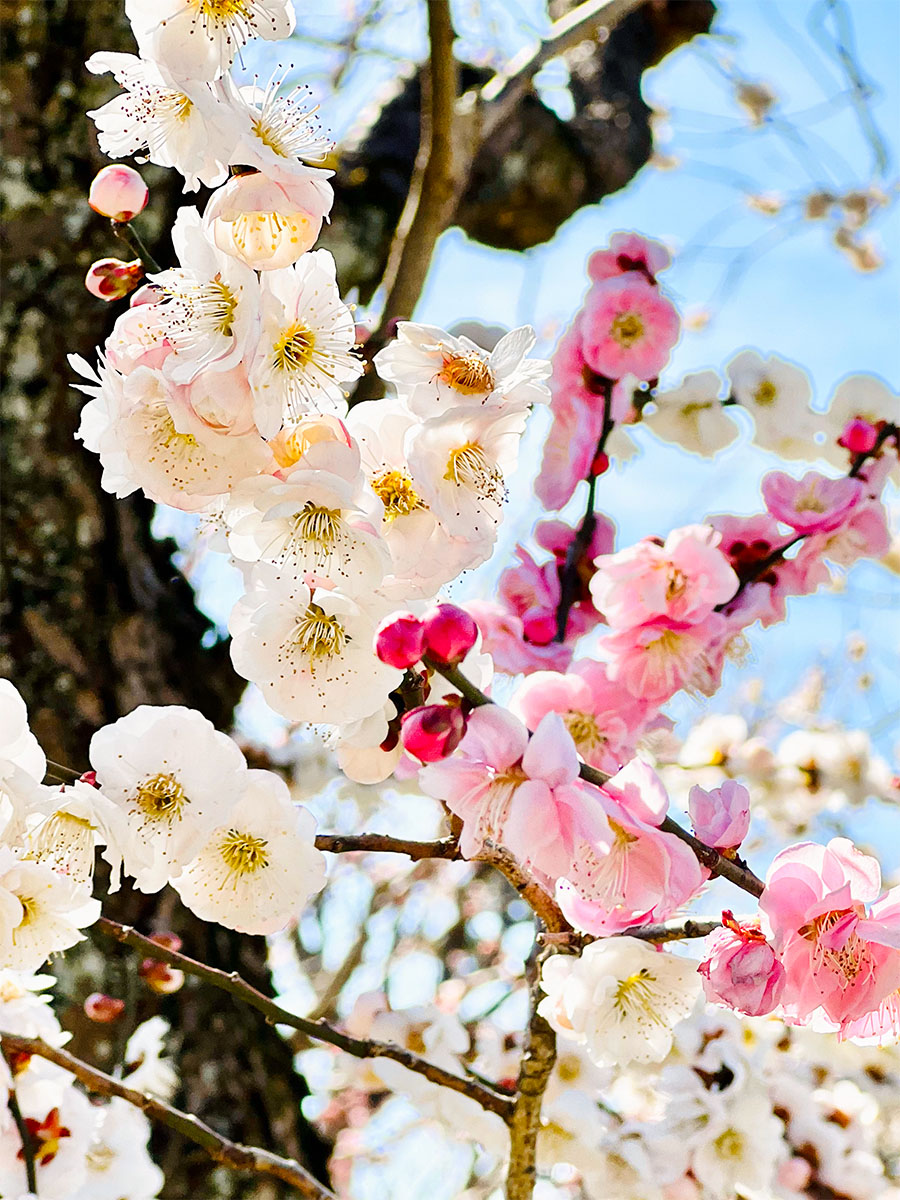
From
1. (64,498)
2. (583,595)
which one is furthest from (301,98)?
(64,498)

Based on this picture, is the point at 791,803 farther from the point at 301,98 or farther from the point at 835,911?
the point at 301,98

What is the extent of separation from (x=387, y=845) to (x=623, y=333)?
0.66 metres

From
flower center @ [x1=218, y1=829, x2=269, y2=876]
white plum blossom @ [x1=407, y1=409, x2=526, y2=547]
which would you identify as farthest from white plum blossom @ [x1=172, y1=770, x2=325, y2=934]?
white plum blossom @ [x1=407, y1=409, x2=526, y2=547]

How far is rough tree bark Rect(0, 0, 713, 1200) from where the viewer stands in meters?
1.45

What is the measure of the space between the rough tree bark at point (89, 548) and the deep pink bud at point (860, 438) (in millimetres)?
950

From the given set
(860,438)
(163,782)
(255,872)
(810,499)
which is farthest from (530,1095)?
(860,438)

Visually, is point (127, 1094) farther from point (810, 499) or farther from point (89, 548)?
point (89, 548)

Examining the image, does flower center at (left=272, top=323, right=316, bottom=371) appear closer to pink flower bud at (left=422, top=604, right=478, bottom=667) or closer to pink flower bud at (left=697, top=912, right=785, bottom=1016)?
pink flower bud at (left=422, top=604, right=478, bottom=667)

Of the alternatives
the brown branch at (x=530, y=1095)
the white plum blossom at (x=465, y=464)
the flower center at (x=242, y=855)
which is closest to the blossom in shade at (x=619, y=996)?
the brown branch at (x=530, y=1095)

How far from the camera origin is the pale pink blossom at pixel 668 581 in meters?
1.01

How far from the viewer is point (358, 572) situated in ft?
2.02

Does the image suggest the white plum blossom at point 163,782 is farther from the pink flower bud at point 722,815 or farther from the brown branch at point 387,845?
the pink flower bud at point 722,815

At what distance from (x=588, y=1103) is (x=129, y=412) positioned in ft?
3.27

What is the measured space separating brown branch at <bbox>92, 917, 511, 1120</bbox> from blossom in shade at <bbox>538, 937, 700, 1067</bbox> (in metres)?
0.09
